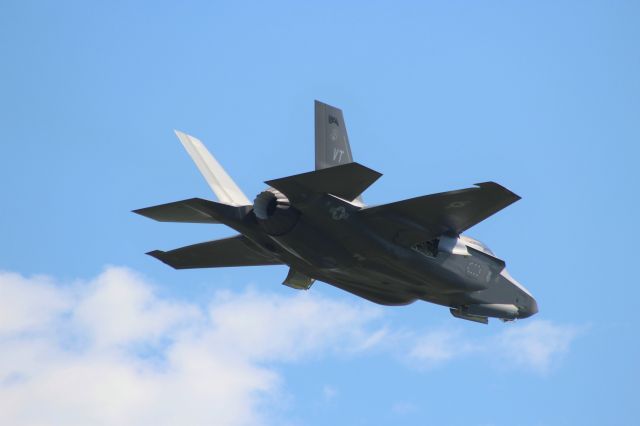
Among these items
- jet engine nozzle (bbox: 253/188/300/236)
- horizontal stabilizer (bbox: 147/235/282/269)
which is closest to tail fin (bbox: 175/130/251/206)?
jet engine nozzle (bbox: 253/188/300/236)

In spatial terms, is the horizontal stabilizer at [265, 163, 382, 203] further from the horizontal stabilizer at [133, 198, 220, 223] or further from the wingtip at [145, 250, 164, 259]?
the wingtip at [145, 250, 164, 259]

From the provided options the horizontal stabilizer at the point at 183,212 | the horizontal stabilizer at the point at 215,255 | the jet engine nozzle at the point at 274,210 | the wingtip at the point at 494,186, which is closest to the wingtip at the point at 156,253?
the horizontal stabilizer at the point at 215,255

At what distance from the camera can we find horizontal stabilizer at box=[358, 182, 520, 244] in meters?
30.6

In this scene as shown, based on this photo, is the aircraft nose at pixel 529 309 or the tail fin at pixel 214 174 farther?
the aircraft nose at pixel 529 309

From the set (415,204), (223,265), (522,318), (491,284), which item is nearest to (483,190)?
(415,204)

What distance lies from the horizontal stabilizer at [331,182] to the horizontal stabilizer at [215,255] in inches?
238

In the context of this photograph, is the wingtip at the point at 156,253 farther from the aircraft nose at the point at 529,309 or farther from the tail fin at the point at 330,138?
the aircraft nose at the point at 529,309

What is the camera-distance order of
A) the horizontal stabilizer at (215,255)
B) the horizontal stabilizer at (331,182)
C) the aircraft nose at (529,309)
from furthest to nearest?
the aircraft nose at (529,309) → the horizontal stabilizer at (215,255) → the horizontal stabilizer at (331,182)

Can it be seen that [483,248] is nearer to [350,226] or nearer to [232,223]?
[350,226]

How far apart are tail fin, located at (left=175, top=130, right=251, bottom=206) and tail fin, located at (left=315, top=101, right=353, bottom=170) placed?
3.12 m

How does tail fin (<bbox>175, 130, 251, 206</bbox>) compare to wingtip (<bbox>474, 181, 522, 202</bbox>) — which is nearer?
wingtip (<bbox>474, 181, 522, 202</bbox>)

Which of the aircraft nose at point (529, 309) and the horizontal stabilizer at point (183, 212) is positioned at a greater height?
the horizontal stabilizer at point (183, 212)

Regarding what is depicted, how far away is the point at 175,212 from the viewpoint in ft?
109

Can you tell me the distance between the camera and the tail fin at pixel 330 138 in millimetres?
36000
